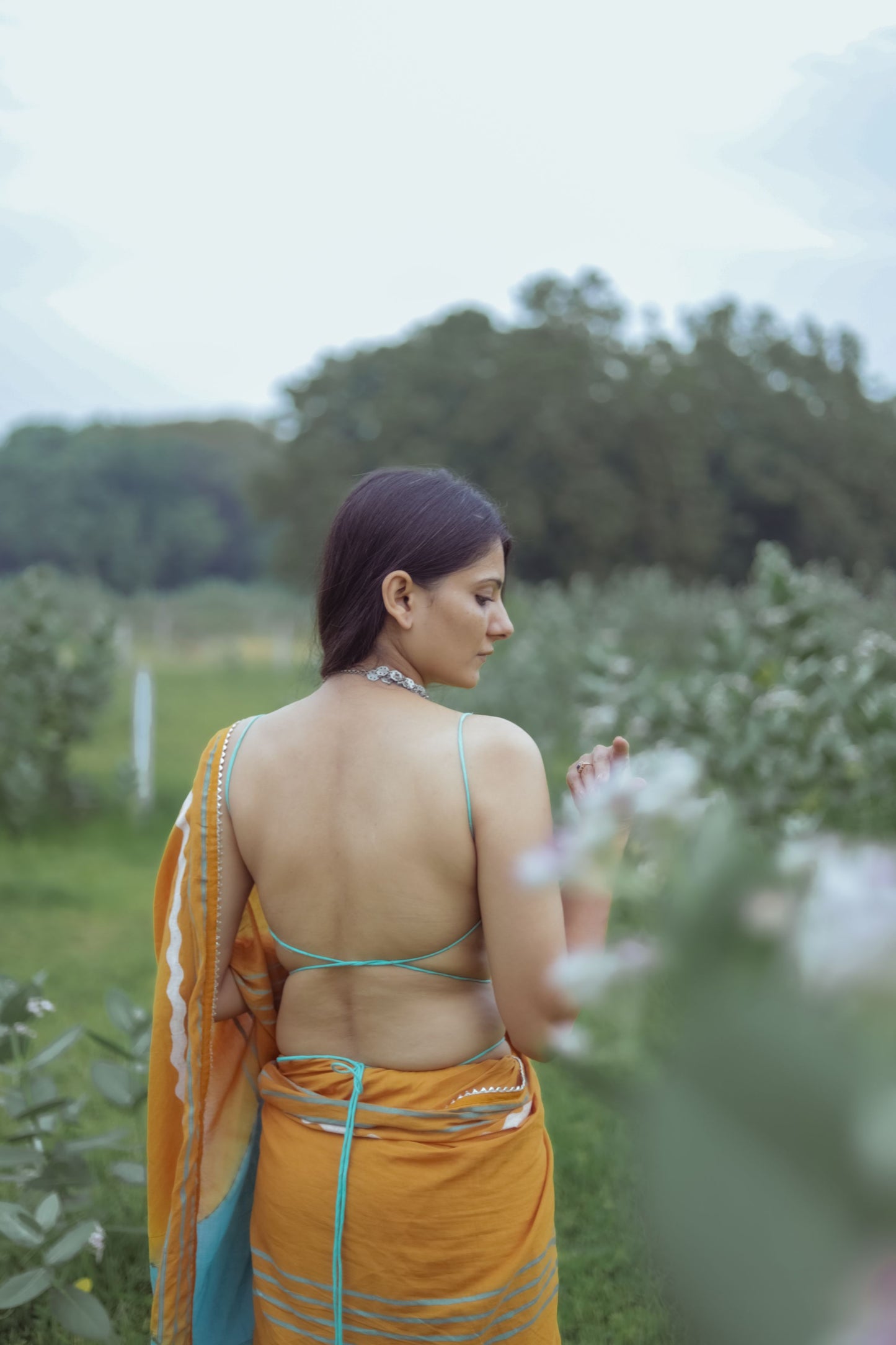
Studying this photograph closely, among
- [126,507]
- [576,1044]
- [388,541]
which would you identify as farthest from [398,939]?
[126,507]

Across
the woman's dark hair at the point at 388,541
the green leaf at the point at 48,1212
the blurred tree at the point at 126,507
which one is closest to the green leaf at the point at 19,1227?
the green leaf at the point at 48,1212

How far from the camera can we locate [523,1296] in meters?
1.44

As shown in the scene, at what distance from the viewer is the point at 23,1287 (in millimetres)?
2064

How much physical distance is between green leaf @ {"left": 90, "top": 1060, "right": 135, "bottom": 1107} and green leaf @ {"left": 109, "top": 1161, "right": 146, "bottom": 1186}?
17 cm

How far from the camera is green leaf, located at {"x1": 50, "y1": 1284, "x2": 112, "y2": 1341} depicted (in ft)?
6.75

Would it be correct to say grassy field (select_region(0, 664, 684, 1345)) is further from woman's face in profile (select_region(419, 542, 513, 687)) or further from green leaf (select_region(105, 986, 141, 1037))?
green leaf (select_region(105, 986, 141, 1037))

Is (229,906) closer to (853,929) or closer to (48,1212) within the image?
(48,1212)

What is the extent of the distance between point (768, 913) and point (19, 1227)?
6.83 feet

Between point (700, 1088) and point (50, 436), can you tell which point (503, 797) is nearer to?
point (700, 1088)

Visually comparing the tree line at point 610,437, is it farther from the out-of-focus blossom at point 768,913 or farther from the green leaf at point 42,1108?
the out-of-focus blossom at point 768,913

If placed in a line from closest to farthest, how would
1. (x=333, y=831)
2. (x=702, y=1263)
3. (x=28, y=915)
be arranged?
1. (x=702, y=1263)
2. (x=333, y=831)
3. (x=28, y=915)

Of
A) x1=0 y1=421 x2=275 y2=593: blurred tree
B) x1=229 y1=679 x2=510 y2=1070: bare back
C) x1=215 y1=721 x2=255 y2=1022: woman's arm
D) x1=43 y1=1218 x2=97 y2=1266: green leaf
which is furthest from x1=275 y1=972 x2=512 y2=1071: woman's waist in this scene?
x1=0 y1=421 x2=275 y2=593: blurred tree

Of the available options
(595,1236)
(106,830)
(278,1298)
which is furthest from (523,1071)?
(106,830)

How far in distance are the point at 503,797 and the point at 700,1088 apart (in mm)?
907
